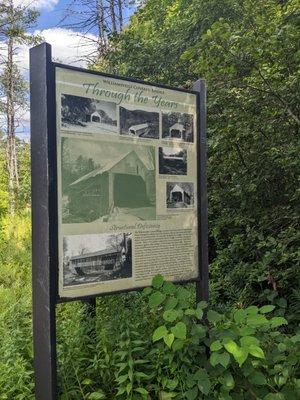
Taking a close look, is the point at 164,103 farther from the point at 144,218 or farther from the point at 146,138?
the point at 144,218

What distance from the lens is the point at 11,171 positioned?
66.6 feet

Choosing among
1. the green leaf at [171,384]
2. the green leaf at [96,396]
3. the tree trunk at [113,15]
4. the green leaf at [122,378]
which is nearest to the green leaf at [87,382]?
the green leaf at [96,396]

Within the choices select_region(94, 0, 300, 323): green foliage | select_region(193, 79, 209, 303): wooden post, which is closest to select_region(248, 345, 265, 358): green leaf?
select_region(193, 79, 209, 303): wooden post

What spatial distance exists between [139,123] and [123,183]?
0.40m

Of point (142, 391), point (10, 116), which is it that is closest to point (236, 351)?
point (142, 391)

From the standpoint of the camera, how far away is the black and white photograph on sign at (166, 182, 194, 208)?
307 centimetres

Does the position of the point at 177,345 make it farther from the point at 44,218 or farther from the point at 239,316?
the point at 44,218

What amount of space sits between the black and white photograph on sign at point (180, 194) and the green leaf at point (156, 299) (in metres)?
0.63

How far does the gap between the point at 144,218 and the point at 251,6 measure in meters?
2.60

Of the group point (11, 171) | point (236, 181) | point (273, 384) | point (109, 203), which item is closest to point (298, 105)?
point (236, 181)

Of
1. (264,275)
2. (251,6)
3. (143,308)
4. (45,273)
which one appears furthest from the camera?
(251,6)

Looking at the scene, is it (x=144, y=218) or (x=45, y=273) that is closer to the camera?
(x=45, y=273)

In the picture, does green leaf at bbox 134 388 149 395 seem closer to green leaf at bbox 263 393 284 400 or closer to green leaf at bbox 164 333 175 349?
green leaf at bbox 164 333 175 349

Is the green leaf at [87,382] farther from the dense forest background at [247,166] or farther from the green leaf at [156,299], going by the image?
the green leaf at [156,299]
